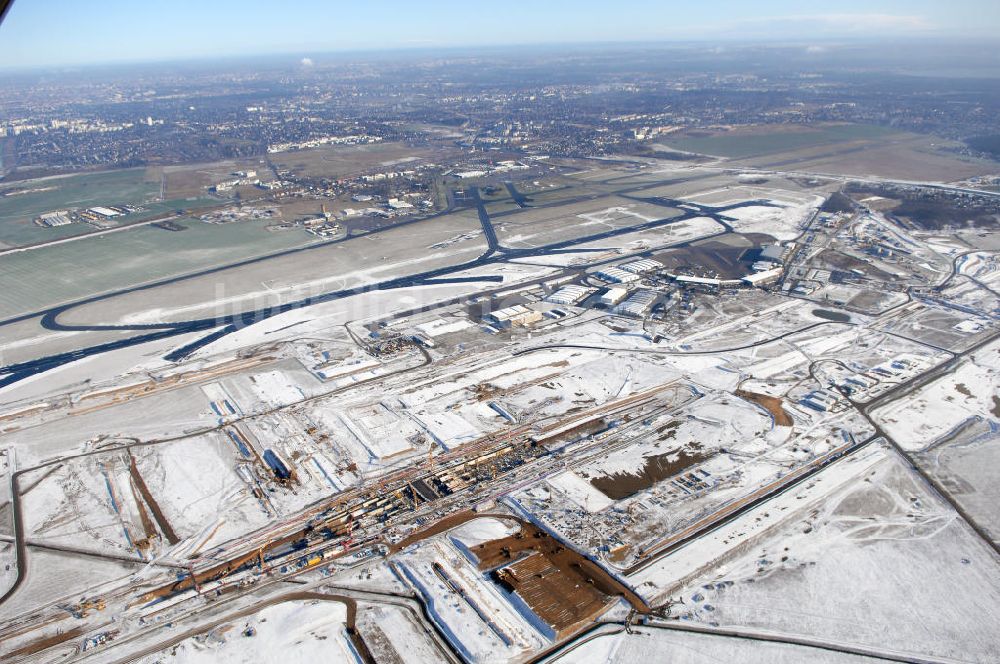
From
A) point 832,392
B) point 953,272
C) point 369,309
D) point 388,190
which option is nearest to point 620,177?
point 388,190

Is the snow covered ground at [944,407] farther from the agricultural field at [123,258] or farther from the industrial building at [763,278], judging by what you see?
the agricultural field at [123,258]

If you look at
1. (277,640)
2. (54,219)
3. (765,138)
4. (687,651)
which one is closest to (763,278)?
(687,651)

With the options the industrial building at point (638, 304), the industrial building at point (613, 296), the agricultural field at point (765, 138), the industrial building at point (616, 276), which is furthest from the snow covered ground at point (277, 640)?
the agricultural field at point (765, 138)

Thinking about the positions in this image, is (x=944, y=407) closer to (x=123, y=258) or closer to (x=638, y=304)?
(x=638, y=304)

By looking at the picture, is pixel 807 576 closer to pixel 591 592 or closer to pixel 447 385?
pixel 591 592

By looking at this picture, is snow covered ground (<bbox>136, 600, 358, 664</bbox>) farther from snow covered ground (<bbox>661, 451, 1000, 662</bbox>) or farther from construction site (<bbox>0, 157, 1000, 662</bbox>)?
snow covered ground (<bbox>661, 451, 1000, 662</bbox>)

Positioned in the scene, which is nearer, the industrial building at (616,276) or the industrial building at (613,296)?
the industrial building at (613,296)
